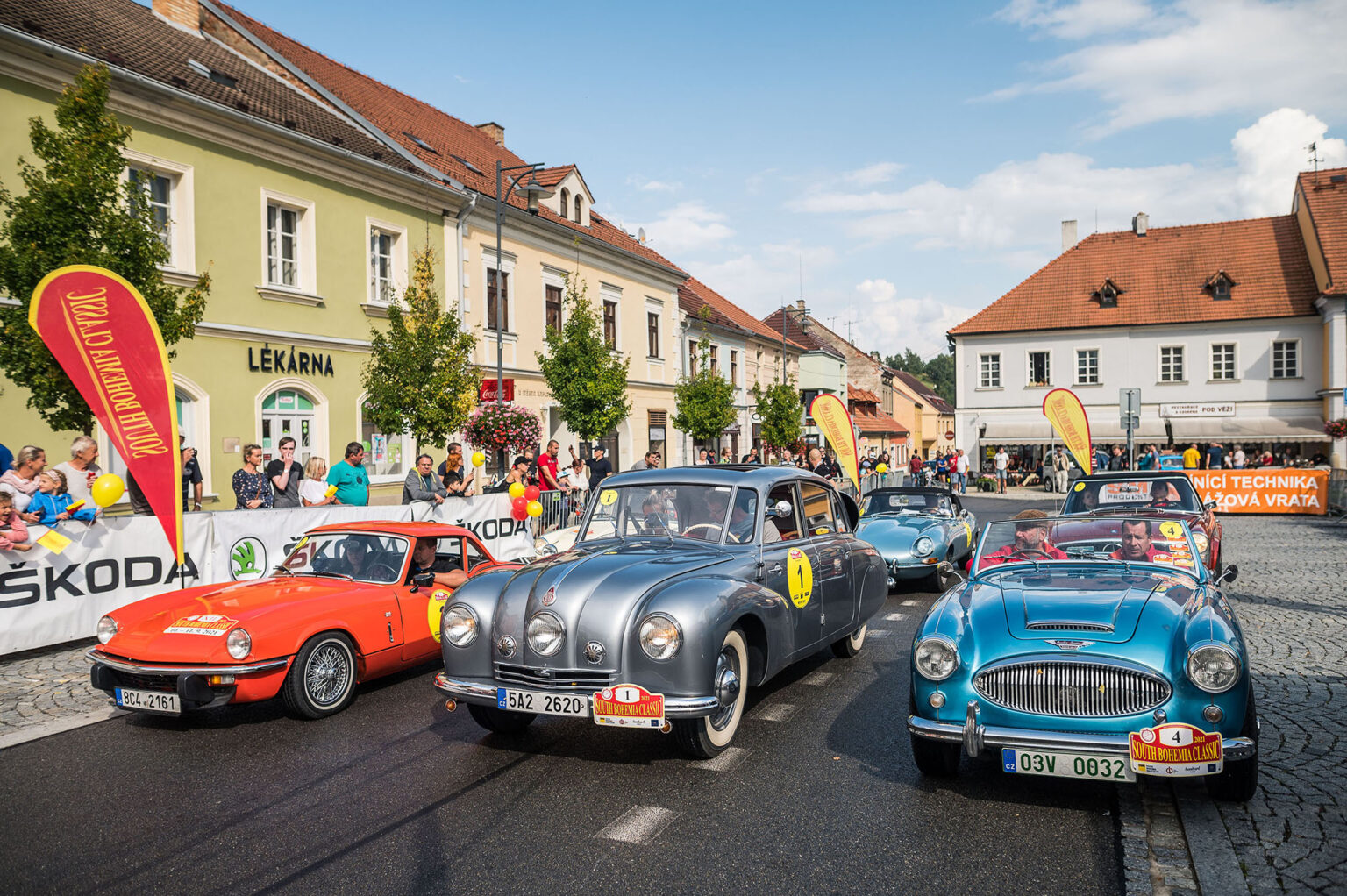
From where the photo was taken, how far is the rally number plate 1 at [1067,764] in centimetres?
438

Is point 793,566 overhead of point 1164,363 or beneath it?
beneath

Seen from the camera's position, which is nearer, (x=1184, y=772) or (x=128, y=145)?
(x=1184, y=772)

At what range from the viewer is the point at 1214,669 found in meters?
4.48

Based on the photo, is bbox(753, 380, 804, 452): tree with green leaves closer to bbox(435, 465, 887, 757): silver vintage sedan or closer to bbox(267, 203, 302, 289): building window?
bbox(267, 203, 302, 289): building window

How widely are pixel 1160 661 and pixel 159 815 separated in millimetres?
5094

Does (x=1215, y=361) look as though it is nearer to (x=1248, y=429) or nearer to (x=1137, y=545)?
(x=1248, y=429)

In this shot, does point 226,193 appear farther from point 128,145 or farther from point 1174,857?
point 1174,857

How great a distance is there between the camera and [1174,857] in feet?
13.8

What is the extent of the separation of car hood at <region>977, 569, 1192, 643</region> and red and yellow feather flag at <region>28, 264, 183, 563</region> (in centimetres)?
759

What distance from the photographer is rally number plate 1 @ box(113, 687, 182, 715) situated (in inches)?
244

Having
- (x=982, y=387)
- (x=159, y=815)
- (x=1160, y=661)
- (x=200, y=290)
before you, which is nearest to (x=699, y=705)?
(x=1160, y=661)

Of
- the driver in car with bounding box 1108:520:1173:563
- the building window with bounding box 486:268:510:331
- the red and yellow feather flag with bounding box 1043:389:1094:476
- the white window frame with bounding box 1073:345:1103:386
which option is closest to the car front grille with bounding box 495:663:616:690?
the driver in car with bounding box 1108:520:1173:563

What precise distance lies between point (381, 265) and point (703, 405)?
45.9 feet

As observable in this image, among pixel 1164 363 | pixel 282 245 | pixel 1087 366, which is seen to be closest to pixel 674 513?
pixel 282 245
